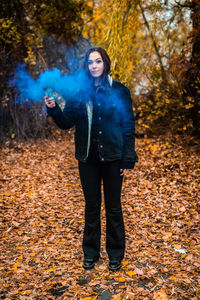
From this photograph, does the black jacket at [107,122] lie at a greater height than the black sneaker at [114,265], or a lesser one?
greater

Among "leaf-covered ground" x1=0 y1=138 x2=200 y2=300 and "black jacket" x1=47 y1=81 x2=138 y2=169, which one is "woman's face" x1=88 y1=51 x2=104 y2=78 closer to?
"black jacket" x1=47 y1=81 x2=138 y2=169

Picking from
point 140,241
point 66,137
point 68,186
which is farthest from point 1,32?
point 140,241

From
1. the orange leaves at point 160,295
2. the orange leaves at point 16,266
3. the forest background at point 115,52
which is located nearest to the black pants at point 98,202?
the orange leaves at point 160,295

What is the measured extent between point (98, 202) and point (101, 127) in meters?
0.82

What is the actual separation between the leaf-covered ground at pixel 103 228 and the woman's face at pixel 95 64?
6.99 ft

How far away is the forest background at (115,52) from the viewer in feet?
20.5

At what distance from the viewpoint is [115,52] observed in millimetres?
6020

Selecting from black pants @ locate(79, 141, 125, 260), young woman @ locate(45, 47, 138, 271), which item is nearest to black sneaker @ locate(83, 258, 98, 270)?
black pants @ locate(79, 141, 125, 260)

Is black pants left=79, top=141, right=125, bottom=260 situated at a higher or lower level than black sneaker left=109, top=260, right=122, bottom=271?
higher

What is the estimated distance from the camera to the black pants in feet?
9.21

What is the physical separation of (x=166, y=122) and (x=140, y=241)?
→ 4839 mm

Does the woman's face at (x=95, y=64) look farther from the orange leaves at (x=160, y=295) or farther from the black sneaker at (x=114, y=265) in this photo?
the orange leaves at (x=160, y=295)

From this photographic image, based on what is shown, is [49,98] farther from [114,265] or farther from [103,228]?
[103,228]

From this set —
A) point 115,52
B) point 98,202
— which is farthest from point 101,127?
point 115,52
